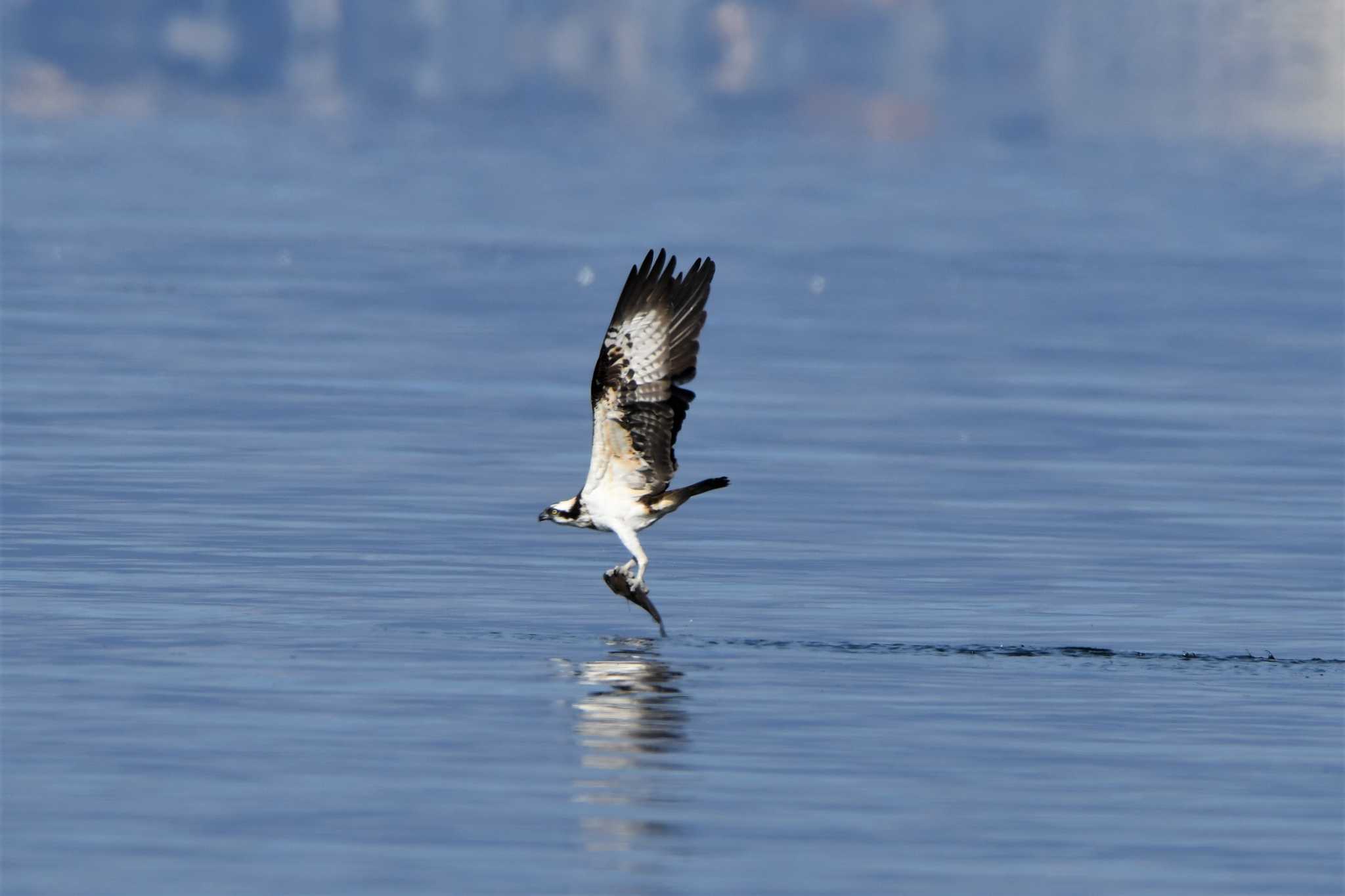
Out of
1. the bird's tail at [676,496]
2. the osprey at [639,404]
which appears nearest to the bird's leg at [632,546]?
the osprey at [639,404]

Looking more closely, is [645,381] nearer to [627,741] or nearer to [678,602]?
[678,602]

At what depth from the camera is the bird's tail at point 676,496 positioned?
737 inches

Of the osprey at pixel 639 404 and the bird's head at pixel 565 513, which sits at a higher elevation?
the osprey at pixel 639 404

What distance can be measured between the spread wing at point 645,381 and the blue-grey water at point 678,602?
93 centimetres

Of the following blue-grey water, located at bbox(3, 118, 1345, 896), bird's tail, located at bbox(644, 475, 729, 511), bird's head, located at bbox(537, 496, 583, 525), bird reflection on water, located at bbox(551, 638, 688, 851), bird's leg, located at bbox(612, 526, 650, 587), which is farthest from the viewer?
bird's head, located at bbox(537, 496, 583, 525)

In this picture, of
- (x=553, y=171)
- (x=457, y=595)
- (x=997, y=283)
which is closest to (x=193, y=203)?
(x=997, y=283)

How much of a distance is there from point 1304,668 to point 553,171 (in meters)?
92.7

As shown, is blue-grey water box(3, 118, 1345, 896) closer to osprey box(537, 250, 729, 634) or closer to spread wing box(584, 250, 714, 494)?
osprey box(537, 250, 729, 634)

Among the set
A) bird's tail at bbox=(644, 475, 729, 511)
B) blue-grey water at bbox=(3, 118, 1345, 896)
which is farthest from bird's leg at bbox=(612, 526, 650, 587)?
blue-grey water at bbox=(3, 118, 1345, 896)

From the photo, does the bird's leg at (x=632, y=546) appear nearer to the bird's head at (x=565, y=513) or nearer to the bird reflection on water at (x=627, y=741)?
the bird's head at (x=565, y=513)

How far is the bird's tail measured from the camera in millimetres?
18719

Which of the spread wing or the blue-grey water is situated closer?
the blue-grey water

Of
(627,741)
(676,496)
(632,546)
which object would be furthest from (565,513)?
(627,741)

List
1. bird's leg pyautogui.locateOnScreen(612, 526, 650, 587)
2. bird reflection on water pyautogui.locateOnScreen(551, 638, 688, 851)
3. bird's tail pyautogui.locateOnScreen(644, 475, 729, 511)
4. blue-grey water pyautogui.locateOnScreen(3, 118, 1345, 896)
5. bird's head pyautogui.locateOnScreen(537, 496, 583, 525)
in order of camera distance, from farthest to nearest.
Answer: bird's head pyautogui.locateOnScreen(537, 496, 583, 525)
bird's leg pyautogui.locateOnScreen(612, 526, 650, 587)
bird's tail pyautogui.locateOnScreen(644, 475, 729, 511)
bird reflection on water pyautogui.locateOnScreen(551, 638, 688, 851)
blue-grey water pyautogui.locateOnScreen(3, 118, 1345, 896)
